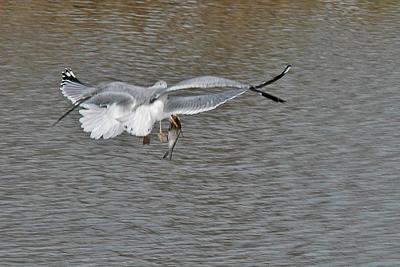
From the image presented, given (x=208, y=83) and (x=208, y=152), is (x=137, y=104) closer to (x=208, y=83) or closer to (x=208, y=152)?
(x=208, y=83)

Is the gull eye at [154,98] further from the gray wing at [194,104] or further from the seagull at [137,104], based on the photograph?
the gray wing at [194,104]

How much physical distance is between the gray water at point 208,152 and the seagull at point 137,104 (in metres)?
1.59

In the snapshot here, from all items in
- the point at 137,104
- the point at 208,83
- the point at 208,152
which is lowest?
the point at 208,152

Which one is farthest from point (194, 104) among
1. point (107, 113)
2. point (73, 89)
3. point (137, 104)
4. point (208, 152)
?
point (208, 152)

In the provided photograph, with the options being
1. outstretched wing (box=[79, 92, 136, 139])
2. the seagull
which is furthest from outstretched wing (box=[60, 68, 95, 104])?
outstretched wing (box=[79, 92, 136, 139])

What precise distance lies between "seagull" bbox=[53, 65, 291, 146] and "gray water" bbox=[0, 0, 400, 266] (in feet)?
5.22

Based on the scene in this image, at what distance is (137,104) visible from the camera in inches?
346

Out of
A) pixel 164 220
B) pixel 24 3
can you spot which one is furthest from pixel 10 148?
pixel 24 3

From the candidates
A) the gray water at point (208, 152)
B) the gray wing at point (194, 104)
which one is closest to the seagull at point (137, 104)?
the gray wing at point (194, 104)

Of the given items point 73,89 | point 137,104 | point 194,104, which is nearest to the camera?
point 137,104

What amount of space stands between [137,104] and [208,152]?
4652 mm

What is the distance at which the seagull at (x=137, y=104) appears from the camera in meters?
8.61

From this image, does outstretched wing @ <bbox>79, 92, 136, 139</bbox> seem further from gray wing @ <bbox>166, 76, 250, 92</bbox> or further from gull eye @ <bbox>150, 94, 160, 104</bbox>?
gray wing @ <bbox>166, 76, 250, 92</bbox>

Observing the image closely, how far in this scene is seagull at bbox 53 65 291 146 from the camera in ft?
28.2
